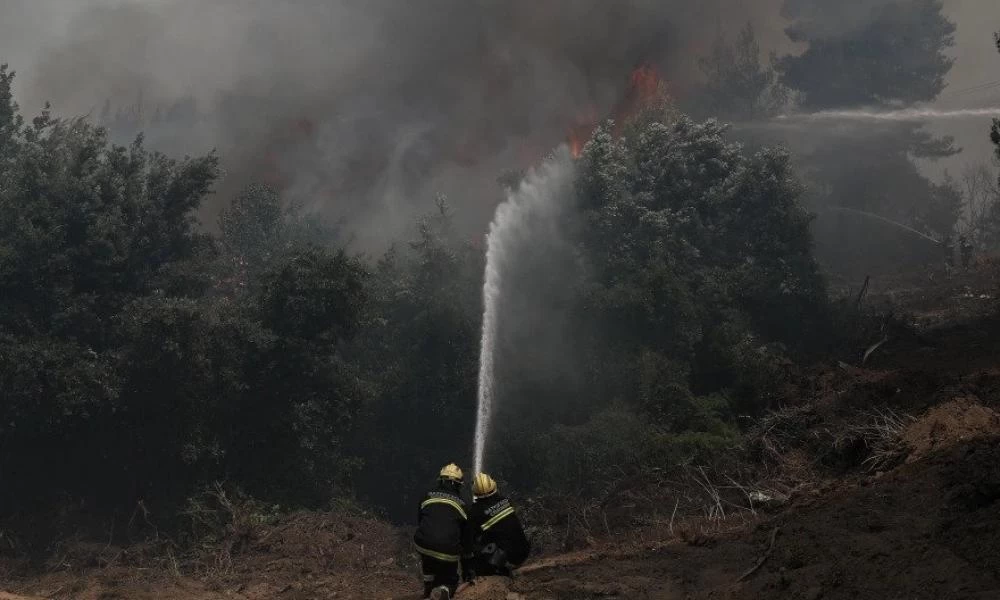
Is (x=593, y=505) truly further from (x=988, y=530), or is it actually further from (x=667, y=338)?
(x=667, y=338)

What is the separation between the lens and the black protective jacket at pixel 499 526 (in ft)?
29.9

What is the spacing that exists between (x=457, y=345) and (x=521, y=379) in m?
2.39

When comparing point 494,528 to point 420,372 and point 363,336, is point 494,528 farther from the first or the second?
point 363,336

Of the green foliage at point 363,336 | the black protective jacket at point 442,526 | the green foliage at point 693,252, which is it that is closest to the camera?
the black protective jacket at point 442,526

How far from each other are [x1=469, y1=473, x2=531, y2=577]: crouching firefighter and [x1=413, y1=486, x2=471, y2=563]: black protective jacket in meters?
0.17

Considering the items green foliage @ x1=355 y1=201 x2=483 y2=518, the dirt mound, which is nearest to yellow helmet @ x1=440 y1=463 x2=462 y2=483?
the dirt mound

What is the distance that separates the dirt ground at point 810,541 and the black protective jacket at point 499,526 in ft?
1.85

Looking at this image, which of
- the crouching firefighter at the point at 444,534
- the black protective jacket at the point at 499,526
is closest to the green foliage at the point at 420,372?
the crouching firefighter at the point at 444,534

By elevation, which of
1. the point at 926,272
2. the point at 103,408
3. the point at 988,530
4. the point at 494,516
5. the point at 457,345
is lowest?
the point at 988,530

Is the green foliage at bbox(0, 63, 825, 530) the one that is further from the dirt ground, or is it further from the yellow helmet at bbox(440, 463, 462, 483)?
the yellow helmet at bbox(440, 463, 462, 483)

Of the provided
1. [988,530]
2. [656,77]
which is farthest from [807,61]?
[988,530]

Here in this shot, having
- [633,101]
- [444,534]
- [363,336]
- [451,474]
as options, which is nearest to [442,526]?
[444,534]

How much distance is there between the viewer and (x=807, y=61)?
61500 mm

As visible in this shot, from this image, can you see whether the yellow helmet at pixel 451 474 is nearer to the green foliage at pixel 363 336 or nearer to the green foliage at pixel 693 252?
the green foliage at pixel 363 336
